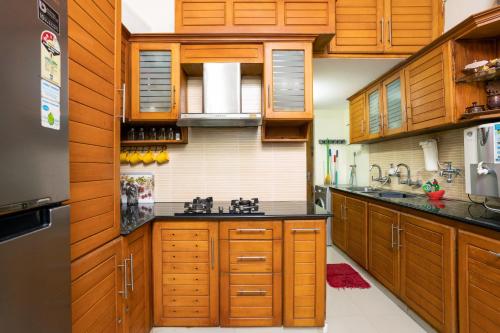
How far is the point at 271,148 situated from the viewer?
8.27 ft

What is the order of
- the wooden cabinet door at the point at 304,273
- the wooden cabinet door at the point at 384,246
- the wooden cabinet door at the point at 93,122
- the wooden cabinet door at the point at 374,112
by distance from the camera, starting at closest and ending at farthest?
the wooden cabinet door at the point at 93,122 → the wooden cabinet door at the point at 304,273 → the wooden cabinet door at the point at 384,246 → the wooden cabinet door at the point at 374,112

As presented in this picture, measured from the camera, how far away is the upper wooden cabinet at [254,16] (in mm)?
2250

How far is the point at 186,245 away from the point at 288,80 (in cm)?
158

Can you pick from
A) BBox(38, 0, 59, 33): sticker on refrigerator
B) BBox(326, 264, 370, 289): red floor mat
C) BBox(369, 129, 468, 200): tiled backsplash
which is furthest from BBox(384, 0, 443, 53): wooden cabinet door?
BBox(38, 0, 59, 33): sticker on refrigerator

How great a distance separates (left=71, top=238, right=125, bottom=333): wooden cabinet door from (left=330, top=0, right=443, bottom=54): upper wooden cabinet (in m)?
2.55

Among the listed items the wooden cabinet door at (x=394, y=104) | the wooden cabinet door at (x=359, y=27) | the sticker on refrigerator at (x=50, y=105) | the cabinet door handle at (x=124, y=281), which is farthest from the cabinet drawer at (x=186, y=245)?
the wooden cabinet door at (x=394, y=104)

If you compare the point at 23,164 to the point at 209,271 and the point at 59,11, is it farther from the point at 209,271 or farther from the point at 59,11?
the point at 209,271

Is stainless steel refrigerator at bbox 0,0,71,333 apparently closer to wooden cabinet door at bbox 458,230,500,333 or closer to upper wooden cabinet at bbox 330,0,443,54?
wooden cabinet door at bbox 458,230,500,333

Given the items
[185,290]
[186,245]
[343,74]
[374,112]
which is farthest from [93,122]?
[374,112]

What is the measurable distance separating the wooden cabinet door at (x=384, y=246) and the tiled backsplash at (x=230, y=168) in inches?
31.5

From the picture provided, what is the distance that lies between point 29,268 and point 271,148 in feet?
6.79

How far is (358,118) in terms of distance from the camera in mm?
3654

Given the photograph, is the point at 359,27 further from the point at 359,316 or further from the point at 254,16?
the point at 359,316

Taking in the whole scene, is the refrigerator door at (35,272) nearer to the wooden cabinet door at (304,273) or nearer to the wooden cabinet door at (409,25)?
the wooden cabinet door at (304,273)
